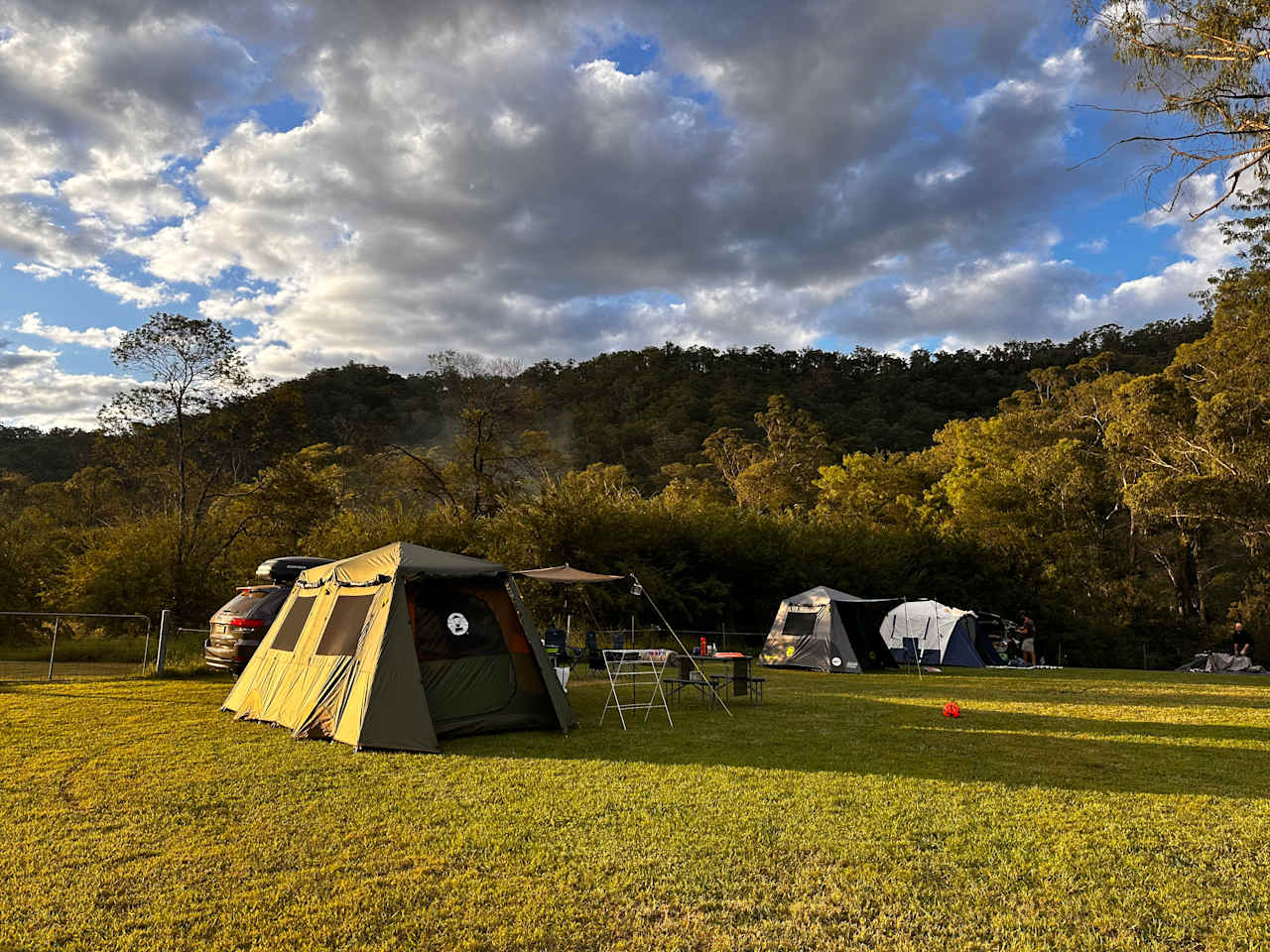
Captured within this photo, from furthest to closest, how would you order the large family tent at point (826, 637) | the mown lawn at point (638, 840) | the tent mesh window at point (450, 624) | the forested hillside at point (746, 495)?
the forested hillside at point (746, 495) < the large family tent at point (826, 637) < the tent mesh window at point (450, 624) < the mown lawn at point (638, 840)

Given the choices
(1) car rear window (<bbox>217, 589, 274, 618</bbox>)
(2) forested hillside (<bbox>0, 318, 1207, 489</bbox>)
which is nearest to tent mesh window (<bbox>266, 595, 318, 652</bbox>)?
(1) car rear window (<bbox>217, 589, 274, 618</bbox>)

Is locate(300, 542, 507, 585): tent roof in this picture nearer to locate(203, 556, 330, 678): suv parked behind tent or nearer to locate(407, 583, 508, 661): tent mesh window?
locate(407, 583, 508, 661): tent mesh window

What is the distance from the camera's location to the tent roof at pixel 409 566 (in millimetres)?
7523

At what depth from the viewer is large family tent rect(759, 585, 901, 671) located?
51.8 feet

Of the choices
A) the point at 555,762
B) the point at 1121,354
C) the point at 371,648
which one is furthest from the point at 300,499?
the point at 1121,354

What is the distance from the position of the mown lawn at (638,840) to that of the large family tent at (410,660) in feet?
1.11

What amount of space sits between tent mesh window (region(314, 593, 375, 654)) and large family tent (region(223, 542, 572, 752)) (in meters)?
0.01

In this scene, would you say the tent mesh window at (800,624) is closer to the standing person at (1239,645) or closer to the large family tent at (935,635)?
the large family tent at (935,635)

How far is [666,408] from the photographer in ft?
160

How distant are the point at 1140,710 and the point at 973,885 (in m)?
7.84

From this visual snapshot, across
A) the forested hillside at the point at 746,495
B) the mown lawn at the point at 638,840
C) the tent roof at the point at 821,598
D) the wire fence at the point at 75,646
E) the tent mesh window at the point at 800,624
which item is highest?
the forested hillside at the point at 746,495

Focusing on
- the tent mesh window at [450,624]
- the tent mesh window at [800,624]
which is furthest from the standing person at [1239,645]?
the tent mesh window at [450,624]

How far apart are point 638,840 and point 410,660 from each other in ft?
11.3

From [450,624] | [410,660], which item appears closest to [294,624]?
[450,624]
